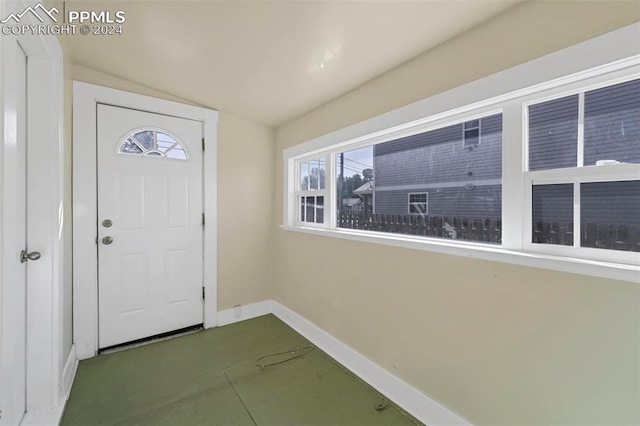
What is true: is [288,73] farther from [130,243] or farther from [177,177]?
[130,243]

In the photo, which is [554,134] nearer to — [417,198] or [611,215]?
[611,215]

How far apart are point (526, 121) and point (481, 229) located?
58cm

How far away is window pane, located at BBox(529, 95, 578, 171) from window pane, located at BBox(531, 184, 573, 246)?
110 mm

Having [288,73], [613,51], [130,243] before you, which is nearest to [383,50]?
[288,73]

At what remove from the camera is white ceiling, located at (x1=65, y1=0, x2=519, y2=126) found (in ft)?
4.64

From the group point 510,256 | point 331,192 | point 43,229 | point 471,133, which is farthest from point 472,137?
point 43,229

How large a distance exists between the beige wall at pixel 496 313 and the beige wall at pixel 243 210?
1269 mm

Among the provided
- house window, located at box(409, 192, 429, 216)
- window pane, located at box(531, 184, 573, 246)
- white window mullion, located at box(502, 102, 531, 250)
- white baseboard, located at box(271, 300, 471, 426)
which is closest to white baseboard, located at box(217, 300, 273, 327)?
white baseboard, located at box(271, 300, 471, 426)

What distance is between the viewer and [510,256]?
1292 millimetres

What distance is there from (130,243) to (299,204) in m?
1.61

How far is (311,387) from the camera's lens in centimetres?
194

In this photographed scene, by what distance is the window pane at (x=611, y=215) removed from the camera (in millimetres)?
1090

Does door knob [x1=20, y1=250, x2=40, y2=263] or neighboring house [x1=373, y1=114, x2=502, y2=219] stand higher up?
neighboring house [x1=373, y1=114, x2=502, y2=219]

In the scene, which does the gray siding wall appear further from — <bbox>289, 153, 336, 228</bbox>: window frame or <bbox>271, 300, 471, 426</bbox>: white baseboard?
<bbox>271, 300, 471, 426</bbox>: white baseboard
